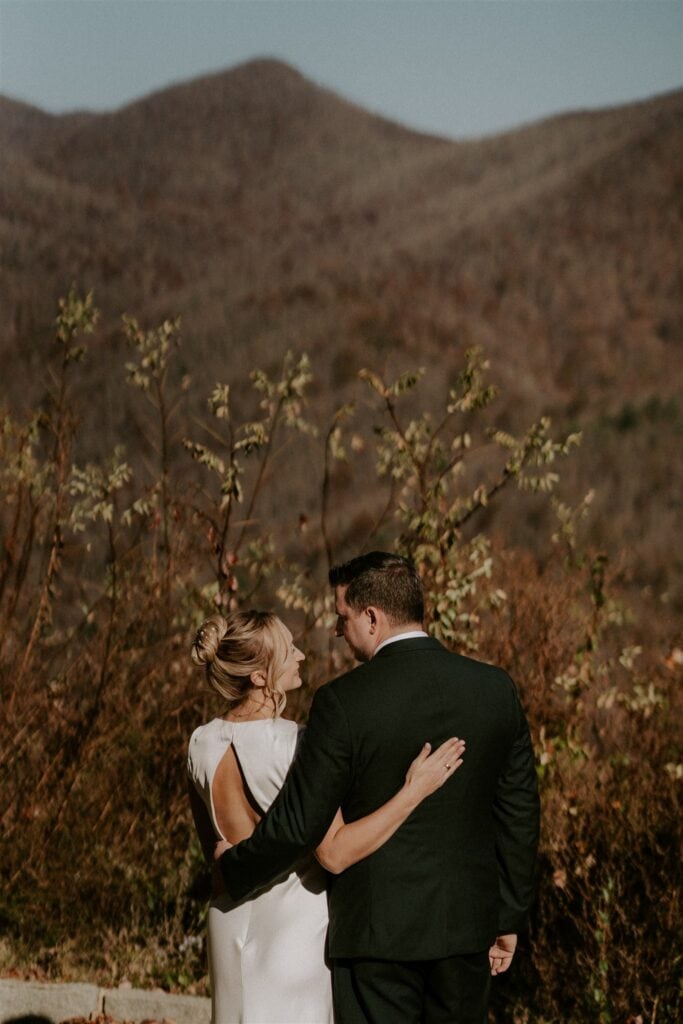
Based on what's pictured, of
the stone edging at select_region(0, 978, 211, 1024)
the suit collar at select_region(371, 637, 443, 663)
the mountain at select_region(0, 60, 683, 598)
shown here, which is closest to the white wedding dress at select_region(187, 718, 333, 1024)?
the suit collar at select_region(371, 637, 443, 663)

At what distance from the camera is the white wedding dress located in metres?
3.01

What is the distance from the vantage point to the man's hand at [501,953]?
3.33 meters

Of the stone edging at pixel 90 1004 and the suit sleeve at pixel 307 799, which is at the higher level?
the suit sleeve at pixel 307 799

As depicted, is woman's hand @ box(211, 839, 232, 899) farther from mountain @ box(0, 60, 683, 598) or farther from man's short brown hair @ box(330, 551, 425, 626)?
mountain @ box(0, 60, 683, 598)

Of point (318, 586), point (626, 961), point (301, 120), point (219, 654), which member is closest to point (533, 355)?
point (301, 120)

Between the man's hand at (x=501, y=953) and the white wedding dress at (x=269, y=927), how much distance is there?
565 mm

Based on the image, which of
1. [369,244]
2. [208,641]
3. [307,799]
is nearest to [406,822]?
[307,799]

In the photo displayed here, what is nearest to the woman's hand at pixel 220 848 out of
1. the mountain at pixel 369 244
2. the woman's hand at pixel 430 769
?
the woman's hand at pixel 430 769

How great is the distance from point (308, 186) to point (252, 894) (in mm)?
20953

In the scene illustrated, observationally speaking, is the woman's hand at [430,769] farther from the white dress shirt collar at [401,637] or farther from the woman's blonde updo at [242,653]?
the woman's blonde updo at [242,653]

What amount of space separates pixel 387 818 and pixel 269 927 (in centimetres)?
47

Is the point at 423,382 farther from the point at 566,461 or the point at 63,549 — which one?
the point at 63,549

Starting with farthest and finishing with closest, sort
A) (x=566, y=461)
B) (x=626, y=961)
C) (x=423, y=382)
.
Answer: (x=423, y=382)
(x=566, y=461)
(x=626, y=961)

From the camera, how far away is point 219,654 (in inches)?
123
